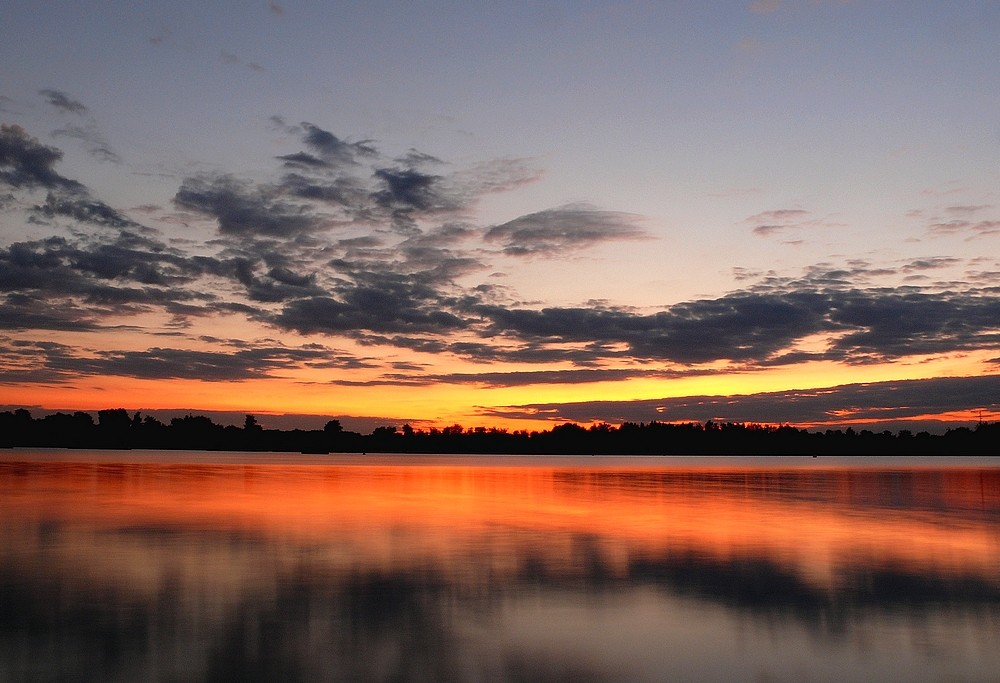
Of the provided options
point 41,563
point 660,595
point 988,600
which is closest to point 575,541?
point 660,595

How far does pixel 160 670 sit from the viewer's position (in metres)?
13.0

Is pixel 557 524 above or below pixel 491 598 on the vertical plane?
below

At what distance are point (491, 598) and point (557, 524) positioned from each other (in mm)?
18149

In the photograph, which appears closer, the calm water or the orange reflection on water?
the calm water

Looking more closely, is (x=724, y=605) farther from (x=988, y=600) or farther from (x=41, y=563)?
(x=41, y=563)

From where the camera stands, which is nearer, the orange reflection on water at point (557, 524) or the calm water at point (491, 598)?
the calm water at point (491, 598)

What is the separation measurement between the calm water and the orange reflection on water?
0.68 feet

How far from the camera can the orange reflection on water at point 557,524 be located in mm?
25828

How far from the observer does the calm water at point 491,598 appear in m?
13.6

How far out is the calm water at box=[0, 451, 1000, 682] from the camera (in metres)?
13.6

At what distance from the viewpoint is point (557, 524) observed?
122ft

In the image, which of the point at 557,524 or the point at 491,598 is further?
the point at 557,524

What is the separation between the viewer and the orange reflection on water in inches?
1017

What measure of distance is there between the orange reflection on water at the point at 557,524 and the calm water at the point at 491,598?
0.21 metres
